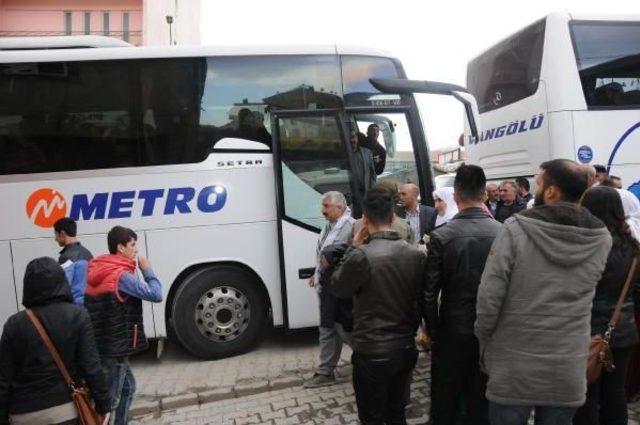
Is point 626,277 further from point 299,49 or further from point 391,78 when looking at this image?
point 299,49

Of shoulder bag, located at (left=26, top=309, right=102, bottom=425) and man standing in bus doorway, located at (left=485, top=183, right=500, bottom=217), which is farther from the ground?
man standing in bus doorway, located at (left=485, top=183, right=500, bottom=217)

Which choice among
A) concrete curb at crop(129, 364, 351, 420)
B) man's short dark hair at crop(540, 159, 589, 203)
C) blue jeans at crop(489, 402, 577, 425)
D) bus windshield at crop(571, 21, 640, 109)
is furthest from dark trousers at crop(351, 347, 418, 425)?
bus windshield at crop(571, 21, 640, 109)

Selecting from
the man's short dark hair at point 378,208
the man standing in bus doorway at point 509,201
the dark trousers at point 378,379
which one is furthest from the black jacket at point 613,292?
the man standing in bus doorway at point 509,201

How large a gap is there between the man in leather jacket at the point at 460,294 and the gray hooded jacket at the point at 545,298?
0.44m

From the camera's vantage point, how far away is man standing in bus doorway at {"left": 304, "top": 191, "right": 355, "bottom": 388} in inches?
174

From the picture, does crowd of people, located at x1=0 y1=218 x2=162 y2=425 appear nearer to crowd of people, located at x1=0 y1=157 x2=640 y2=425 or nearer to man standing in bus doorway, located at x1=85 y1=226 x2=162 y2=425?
crowd of people, located at x1=0 y1=157 x2=640 y2=425

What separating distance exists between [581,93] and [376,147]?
290 centimetres

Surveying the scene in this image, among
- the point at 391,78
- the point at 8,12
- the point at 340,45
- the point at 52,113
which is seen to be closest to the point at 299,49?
the point at 340,45

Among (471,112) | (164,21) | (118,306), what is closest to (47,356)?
(118,306)

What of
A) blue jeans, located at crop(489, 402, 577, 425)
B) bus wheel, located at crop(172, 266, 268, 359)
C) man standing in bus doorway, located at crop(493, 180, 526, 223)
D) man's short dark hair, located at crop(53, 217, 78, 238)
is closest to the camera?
blue jeans, located at crop(489, 402, 577, 425)

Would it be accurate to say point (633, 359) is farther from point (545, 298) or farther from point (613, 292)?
point (545, 298)

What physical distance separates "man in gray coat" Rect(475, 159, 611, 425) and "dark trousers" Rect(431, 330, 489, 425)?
19.7 inches

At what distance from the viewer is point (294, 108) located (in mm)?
5754

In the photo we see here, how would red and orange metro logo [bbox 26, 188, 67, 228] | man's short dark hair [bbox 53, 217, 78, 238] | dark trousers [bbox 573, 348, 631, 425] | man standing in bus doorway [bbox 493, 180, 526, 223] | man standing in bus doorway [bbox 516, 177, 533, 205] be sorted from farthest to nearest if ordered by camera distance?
1. man standing in bus doorway [bbox 516, 177, 533, 205]
2. man standing in bus doorway [bbox 493, 180, 526, 223]
3. red and orange metro logo [bbox 26, 188, 67, 228]
4. man's short dark hair [bbox 53, 217, 78, 238]
5. dark trousers [bbox 573, 348, 631, 425]
